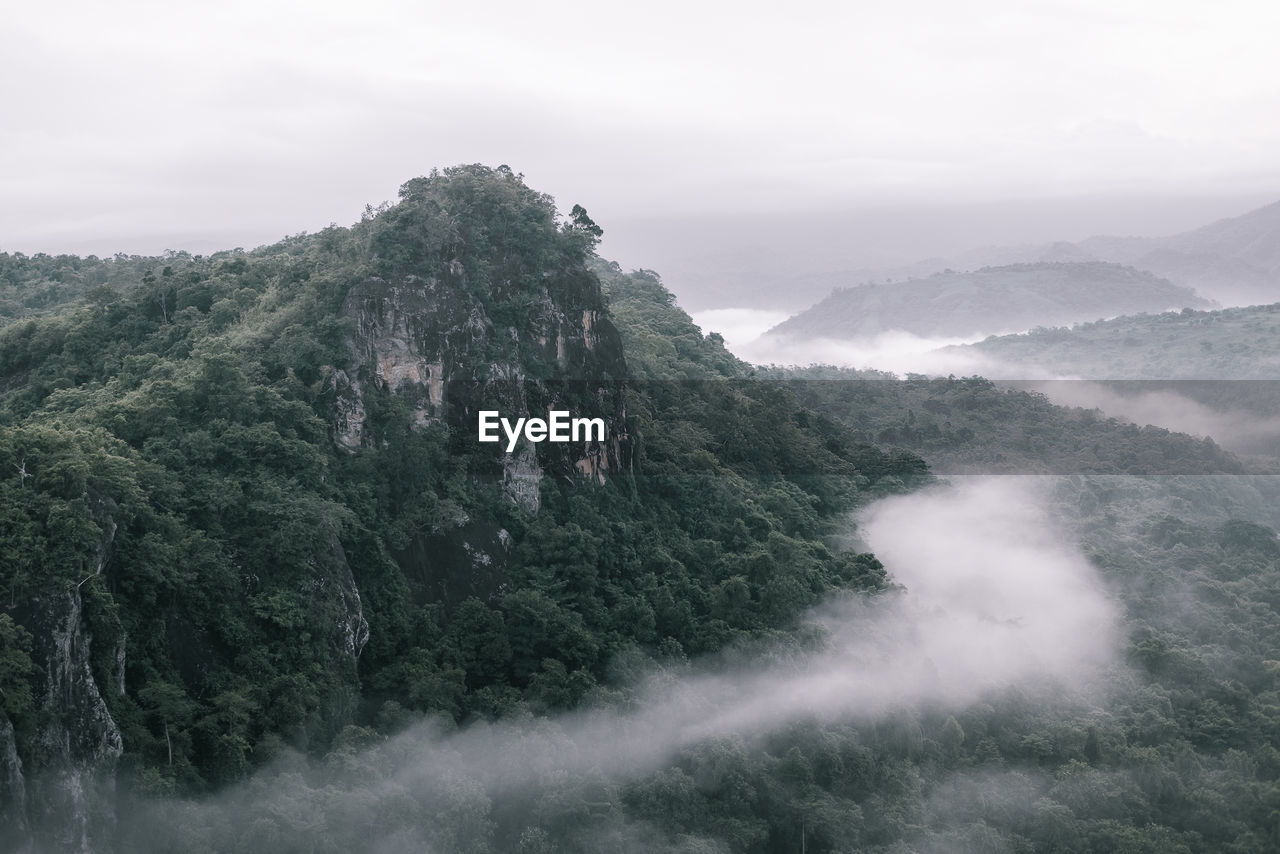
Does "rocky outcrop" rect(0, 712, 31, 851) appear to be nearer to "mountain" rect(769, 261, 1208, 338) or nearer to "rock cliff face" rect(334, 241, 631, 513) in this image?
"rock cliff face" rect(334, 241, 631, 513)

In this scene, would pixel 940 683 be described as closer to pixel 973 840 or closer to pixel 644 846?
pixel 973 840

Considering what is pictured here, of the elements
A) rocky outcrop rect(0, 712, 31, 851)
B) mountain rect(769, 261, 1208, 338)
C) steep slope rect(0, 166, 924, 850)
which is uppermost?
mountain rect(769, 261, 1208, 338)

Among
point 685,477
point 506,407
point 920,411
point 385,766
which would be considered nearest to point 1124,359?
point 920,411

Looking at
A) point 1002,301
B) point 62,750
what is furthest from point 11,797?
point 1002,301

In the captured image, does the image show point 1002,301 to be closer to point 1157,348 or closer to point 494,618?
point 1157,348

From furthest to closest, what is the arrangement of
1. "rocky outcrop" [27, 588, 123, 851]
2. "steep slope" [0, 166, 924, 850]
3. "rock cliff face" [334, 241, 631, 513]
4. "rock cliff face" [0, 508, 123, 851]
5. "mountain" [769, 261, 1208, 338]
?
"mountain" [769, 261, 1208, 338], "rock cliff face" [334, 241, 631, 513], "steep slope" [0, 166, 924, 850], "rocky outcrop" [27, 588, 123, 851], "rock cliff face" [0, 508, 123, 851]

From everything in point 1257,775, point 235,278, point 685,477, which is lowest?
point 1257,775

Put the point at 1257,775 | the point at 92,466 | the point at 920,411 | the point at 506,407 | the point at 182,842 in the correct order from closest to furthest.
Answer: the point at 182,842 < the point at 92,466 < the point at 1257,775 < the point at 506,407 < the point at 920,411

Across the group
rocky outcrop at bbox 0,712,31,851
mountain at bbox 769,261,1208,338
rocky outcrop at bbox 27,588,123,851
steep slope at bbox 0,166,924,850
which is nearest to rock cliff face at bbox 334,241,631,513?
steep slope at bbox 0,166,924,850
